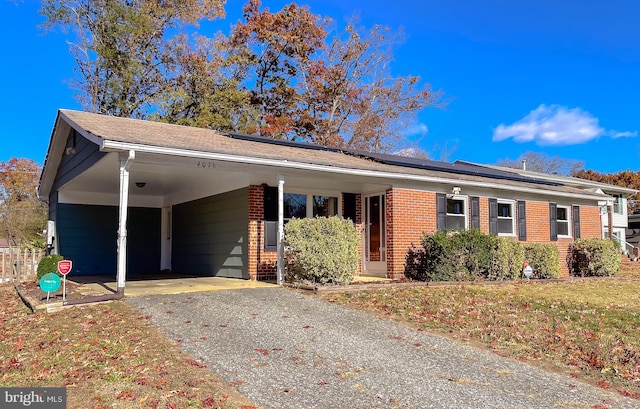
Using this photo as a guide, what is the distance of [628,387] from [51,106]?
2938 centimetres

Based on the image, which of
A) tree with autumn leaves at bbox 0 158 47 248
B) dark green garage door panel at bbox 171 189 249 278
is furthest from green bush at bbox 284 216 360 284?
tree with autumn leaves at bbox 0 158 47 248

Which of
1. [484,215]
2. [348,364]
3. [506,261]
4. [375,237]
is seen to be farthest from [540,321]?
[484,215]

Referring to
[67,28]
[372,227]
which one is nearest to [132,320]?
[372,227]

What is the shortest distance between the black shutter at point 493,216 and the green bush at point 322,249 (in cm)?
546

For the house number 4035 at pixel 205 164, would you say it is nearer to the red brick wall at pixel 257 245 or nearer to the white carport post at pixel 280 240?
the white carport post at pixel 280 240

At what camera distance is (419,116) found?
2766 cm

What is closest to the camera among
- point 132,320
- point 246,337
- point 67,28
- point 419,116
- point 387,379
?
point 387,379

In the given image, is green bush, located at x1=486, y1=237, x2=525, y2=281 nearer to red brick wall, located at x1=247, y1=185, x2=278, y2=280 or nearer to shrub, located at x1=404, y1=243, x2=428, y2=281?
shrub, located at x1=404, y1=243, x2=428, y2=281

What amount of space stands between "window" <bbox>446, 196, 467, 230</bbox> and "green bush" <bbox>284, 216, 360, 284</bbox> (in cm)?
413

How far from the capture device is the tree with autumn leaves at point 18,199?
28.3m

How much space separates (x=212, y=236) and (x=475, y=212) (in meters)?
6.88

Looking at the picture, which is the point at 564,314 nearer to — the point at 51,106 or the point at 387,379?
the point at 387,379

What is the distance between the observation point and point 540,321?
6961 mm

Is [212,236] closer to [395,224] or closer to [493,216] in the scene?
[395,224]
